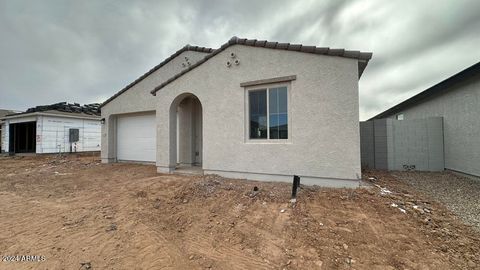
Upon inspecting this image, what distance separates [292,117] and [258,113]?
113 cm

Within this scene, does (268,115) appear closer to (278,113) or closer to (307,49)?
(278,113)

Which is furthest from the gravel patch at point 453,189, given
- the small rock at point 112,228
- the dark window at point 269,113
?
the small rock at point 112,228

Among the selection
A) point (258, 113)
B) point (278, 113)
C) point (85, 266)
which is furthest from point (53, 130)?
point (278, 113)

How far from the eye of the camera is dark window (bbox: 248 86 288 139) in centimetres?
643

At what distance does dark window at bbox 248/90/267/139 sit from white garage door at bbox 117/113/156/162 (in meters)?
7.01

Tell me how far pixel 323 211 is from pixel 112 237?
4.07 metres

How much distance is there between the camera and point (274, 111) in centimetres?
654

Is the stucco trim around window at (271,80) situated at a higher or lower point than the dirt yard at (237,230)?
higher

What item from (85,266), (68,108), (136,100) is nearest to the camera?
(85,266)

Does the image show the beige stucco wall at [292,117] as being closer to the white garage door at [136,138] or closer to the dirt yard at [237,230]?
the dirt yard at [237,230]

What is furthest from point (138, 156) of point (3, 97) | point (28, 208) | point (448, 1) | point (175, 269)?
point (3, 97)

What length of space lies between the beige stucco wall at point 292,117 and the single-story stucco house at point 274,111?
2 centimetres

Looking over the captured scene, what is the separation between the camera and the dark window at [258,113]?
6684 mm

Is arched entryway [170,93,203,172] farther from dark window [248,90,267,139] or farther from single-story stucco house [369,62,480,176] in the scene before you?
single-story stucco house [369,62,480,176]
